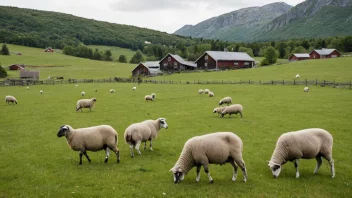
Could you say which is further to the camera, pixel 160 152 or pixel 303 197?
pixel 160 152

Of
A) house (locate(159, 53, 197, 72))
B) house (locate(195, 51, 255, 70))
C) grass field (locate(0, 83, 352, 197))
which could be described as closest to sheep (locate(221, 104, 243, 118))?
grass field (locate(0, 83, 352, 197))

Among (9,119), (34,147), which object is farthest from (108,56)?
(34,147)

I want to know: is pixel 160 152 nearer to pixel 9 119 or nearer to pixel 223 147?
pixel 223 147

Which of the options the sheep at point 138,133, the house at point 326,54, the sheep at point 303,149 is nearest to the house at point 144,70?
the house at point 326,54

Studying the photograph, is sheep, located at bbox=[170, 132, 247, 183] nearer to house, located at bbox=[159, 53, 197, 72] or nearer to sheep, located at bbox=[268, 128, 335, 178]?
sheep, located at bbox=[268, 128, 335, 178]

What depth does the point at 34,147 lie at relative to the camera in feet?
58.2

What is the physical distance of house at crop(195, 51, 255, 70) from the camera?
296 feet

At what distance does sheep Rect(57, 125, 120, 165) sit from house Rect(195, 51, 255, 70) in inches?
3043

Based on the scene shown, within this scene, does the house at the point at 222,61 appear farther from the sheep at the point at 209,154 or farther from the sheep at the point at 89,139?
the sheep at the point at 209,154

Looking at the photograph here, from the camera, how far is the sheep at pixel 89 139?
14352 millimetres

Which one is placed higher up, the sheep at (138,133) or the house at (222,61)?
the house at (222,61)

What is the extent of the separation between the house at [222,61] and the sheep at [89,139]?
254ft

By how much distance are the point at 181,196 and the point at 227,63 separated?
276 ft

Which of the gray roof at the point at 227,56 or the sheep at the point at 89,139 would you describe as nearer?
the sheep at the point at 89,139
